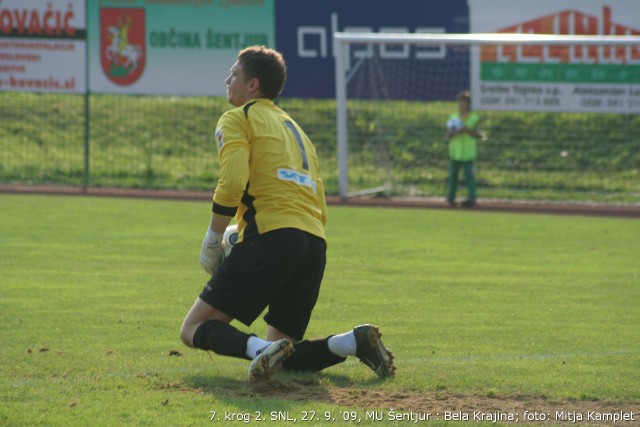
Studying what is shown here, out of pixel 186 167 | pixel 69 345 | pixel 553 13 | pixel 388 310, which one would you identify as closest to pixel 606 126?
pixel 553 13

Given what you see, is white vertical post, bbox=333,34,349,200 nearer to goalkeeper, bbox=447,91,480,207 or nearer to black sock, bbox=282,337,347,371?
goalkeeper, bbox=447,91,480,207

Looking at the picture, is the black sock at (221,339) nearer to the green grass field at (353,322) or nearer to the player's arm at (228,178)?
the green grass field at (353,322)

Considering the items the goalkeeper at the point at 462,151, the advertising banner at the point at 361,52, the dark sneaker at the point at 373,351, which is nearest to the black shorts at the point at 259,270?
the dark sneaker at the point at 373,351

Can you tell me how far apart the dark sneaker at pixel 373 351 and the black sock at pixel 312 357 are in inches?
5.6

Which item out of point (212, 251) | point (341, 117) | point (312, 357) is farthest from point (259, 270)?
point (341, 117)

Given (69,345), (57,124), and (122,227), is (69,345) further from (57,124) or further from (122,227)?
(57,124)

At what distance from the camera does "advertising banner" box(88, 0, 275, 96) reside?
67.7 ft

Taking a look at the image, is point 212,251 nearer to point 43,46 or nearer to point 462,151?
point 462,151

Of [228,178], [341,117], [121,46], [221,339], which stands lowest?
[221,339]

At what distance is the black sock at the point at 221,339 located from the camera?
596 cm

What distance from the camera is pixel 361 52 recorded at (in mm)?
20609

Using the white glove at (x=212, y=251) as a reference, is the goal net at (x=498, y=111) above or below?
above

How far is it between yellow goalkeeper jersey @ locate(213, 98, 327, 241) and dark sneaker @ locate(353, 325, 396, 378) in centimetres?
59

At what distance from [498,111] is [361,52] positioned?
2758 mm
